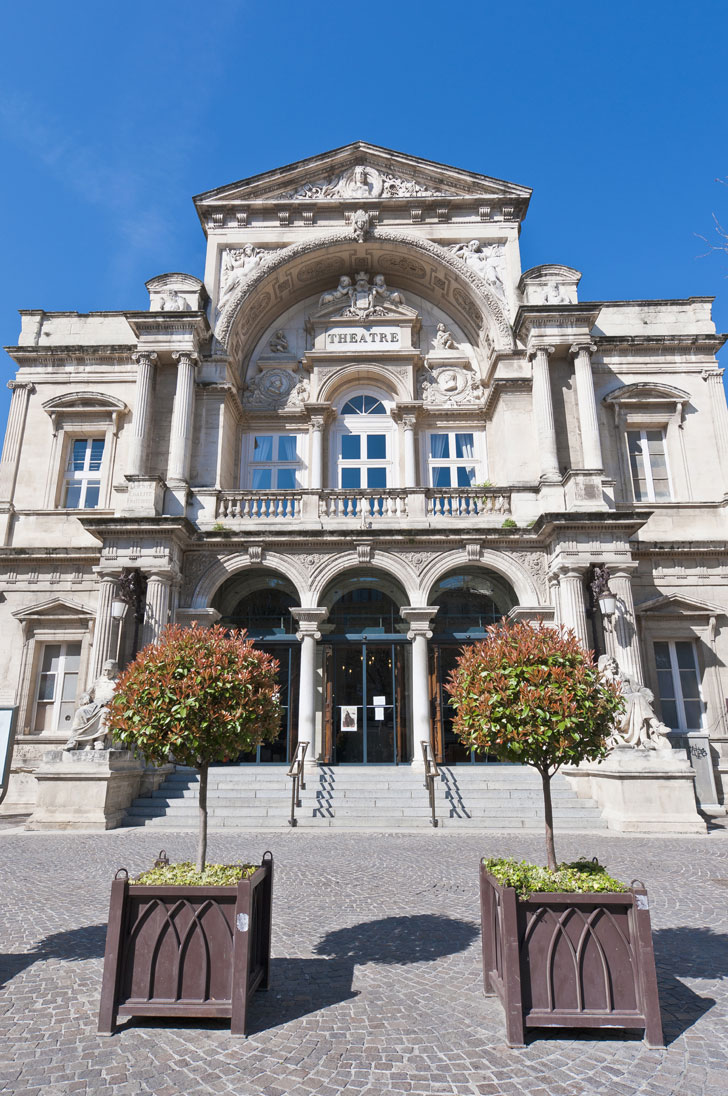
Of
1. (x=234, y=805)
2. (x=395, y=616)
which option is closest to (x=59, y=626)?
(x=234, y=805)

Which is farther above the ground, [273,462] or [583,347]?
[583,347]

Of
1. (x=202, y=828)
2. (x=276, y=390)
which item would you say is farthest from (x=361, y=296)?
(x=202, y=828)

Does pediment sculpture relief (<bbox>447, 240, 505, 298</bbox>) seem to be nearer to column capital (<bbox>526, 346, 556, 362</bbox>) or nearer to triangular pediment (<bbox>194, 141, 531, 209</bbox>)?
triangular pediment (<bbox>194, 141, 531, 209</bbox>)

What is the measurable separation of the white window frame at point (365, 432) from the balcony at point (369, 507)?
7.78 feet

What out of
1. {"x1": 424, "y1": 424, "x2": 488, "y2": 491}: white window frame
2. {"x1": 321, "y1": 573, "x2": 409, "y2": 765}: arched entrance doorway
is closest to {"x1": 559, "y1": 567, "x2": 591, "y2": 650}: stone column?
{"x1": 321, "y1": 573, "x2": 409, "y2": 765}: arched entrance doorway

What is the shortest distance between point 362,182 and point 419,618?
1406 centimetres

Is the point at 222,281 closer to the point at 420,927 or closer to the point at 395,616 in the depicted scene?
the point at 395,616

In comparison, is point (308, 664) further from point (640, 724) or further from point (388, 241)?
point (388, 241)

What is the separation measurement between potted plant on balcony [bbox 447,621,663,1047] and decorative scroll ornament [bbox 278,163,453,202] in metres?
19.7

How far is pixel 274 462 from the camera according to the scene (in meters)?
20.8

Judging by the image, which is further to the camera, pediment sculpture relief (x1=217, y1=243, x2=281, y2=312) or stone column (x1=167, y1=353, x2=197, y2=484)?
pediment sculpture relief (x1=217, y1=243, x2=281, y2=312)

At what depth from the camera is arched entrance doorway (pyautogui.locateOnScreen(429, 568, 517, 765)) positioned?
1758cm

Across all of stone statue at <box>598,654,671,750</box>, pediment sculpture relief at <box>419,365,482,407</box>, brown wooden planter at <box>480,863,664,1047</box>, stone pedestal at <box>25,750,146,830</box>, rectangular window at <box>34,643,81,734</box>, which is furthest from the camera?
pediment sculpture relief at <box>419,365,482,407</box>

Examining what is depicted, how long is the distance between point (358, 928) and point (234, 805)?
7.75 m
